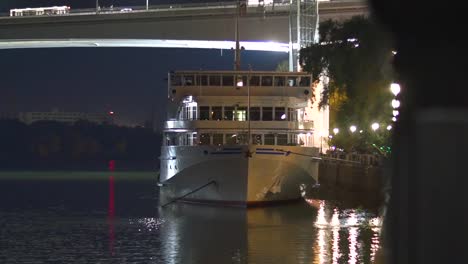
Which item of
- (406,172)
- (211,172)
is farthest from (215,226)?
(406,172)

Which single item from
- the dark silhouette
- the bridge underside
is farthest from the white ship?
the dark silhouette

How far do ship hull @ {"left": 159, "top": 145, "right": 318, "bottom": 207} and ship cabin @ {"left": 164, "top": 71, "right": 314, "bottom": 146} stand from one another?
1.32m

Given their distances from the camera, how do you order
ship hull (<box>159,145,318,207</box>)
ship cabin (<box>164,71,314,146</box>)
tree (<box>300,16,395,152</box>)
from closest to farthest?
1. ship hull (<box>159,145,318,207</box>)
2. ship cabin (<box>164,71,314,146</box>)
3. tree (<box>300,16,395,152</box>)

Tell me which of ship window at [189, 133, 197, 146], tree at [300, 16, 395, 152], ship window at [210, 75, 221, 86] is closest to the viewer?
ship window at [189, 133, 197, 146]

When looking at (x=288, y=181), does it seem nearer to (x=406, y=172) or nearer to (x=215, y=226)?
(x=215, y=226)

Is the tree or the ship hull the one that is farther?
the tree

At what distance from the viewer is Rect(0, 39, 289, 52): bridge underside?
72.6 metres

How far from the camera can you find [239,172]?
38.8 m

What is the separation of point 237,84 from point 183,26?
30.3 m

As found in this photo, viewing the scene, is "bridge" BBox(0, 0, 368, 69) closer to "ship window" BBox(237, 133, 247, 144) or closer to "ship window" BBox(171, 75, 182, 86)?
"ship window" BBox(171, 75, 182, 86)

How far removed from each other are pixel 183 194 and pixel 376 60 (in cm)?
1245

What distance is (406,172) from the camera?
410cm

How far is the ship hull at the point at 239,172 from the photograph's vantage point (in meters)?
38.8

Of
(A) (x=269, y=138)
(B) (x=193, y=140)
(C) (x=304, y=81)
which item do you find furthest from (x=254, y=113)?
(C) (x=304, y=81)
